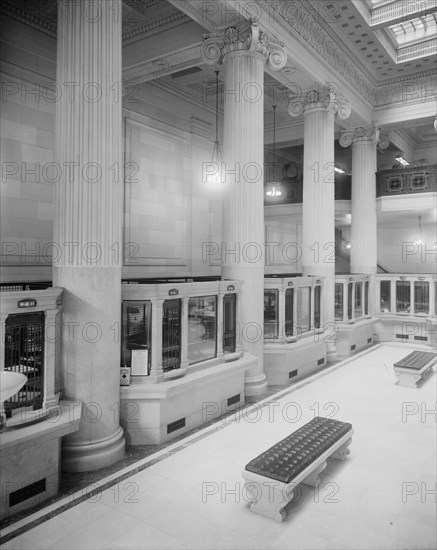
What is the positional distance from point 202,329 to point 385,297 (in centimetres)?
1005

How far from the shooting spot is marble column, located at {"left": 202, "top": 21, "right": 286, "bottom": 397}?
28.1ft

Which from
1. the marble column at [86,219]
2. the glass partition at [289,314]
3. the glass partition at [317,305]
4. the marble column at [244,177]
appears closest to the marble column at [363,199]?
the glass partition at [317,305]

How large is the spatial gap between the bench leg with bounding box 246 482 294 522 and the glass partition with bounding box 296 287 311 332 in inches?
Answer: 258

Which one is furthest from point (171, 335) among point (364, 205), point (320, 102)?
point (364, 205)

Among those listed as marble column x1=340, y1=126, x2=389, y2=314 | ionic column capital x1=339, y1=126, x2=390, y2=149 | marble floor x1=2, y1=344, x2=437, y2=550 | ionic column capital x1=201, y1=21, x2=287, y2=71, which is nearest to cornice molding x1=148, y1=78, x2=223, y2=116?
ionic column capital x1=201, y1=21, x2=287, y2=71

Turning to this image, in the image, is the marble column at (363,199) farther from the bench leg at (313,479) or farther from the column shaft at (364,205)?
the bench leg at (313,479)

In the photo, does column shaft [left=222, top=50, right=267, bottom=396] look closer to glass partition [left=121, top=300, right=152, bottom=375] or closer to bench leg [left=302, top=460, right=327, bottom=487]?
glass partition [left=121, top=300, right=152, bottom=375]

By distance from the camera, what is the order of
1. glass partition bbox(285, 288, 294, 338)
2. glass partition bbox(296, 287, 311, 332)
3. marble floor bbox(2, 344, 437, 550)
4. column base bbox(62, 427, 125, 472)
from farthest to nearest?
1. glass partition bbox(296, 287, 311, 332)
2. glass partition bbox(285, 288, 294, 338)
3. column base bbox(62, 427, 125, 472)
4. marble floor bbox(2, 344, 437, 550)

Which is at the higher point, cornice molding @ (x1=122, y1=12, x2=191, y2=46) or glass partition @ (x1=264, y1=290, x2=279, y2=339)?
cornice molding @ (x1=122, y1=12, x2=191, y2=46)

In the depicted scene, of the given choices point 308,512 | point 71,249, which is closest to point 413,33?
point 71,249

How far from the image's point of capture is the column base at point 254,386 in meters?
8.62

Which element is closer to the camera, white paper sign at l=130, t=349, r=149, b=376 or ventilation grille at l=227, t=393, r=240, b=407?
white paper sign at l=130, t=349, r=149, b=376

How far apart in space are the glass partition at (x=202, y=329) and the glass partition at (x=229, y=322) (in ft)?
1.25

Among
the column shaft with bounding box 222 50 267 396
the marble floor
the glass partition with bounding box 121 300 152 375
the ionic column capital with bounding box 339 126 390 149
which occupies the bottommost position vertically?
the marble floor
